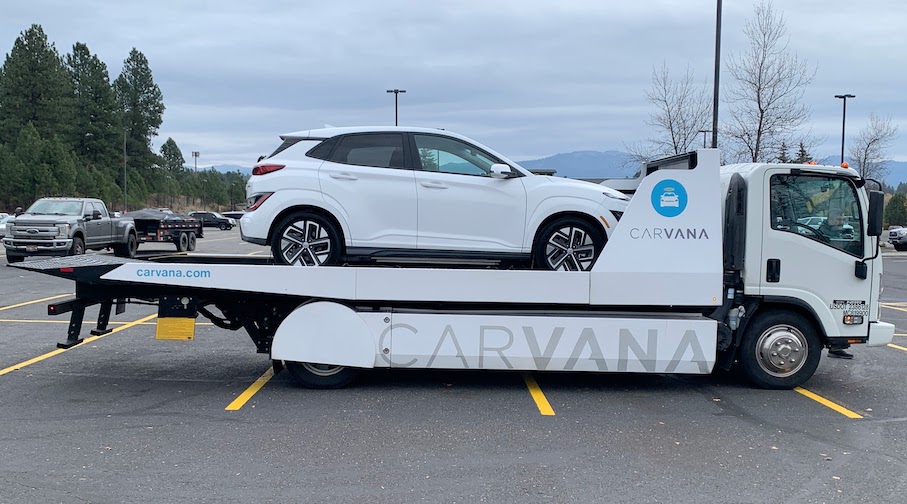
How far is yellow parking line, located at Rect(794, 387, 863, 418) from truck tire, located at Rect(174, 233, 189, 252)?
22432mm

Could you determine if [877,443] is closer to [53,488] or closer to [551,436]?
[551,436]

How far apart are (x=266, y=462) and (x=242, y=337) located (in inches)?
219

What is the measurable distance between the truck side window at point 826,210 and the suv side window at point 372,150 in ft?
12.4

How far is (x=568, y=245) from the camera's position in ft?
24.7

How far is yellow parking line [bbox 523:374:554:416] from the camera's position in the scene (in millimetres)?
6840

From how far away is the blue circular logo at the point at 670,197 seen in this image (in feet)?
23.7

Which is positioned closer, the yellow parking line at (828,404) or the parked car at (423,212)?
the yellow parking line at (828,404)

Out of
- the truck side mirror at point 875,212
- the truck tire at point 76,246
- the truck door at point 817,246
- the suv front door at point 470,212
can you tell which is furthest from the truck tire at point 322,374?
the truck tire at point 76,246

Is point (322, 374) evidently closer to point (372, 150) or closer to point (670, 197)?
point (372, 150)

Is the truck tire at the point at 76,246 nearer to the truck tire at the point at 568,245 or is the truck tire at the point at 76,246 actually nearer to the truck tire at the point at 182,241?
the truck tire at the point at 182,241

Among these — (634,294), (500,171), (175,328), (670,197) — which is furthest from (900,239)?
(175,328)

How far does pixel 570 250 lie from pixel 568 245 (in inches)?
2.1

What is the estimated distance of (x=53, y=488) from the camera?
4828 mm

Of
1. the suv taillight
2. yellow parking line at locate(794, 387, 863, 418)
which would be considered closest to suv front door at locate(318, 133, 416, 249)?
the suv taillight
